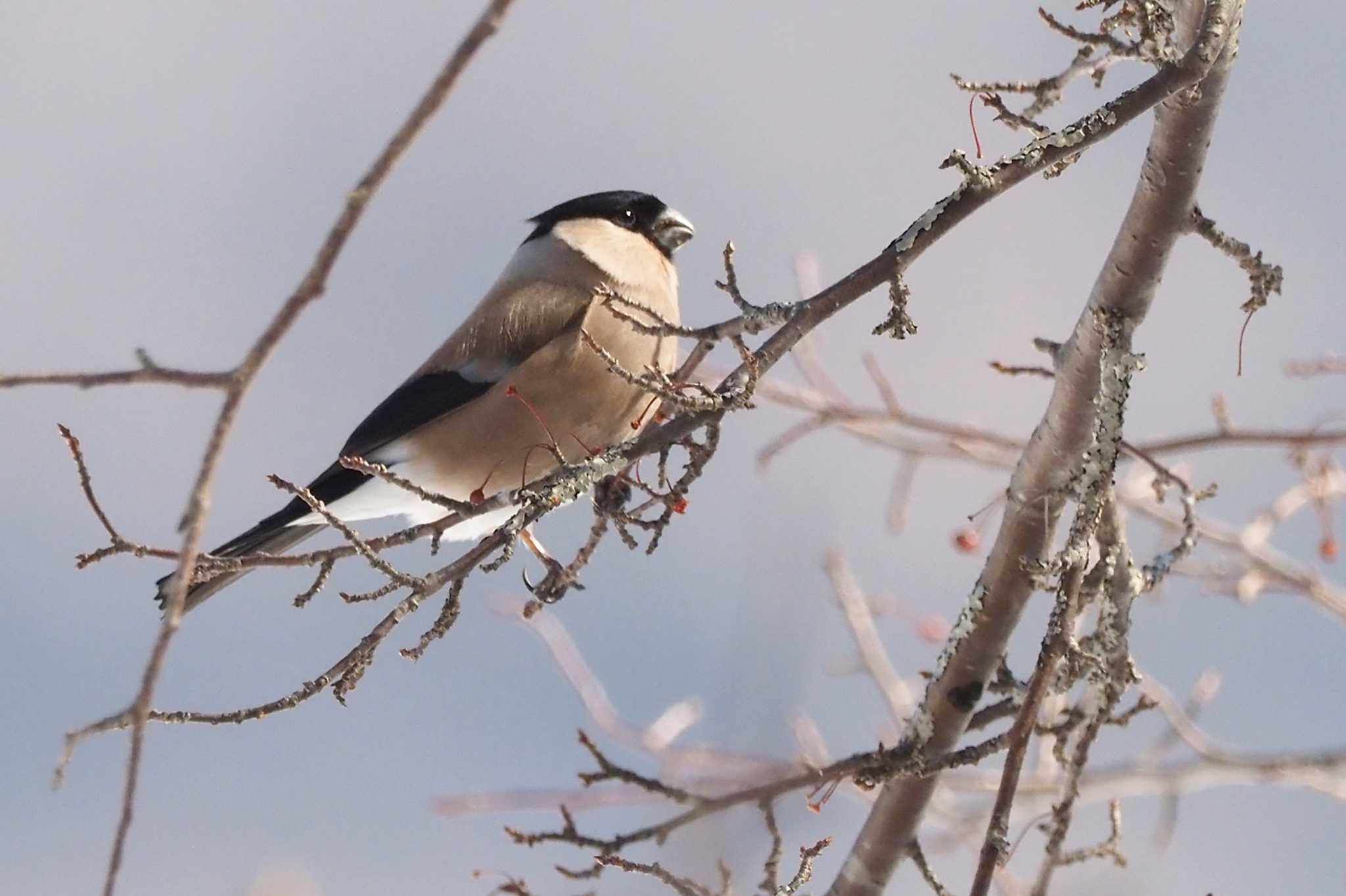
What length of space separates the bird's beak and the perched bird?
17 cm

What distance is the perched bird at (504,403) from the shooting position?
2812mm

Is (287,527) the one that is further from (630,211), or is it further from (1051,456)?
(1051,456)

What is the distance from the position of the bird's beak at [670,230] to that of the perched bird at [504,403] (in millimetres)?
166

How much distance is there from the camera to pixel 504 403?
9.50ft

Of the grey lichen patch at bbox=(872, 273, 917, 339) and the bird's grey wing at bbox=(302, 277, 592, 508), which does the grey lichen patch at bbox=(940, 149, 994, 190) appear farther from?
the bird's grey wing at bbox=(302, 277, 592, 508)

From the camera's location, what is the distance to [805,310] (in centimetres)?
161

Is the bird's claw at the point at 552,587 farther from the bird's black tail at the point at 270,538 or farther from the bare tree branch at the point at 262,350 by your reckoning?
the bare tree branch at the point at 262,350

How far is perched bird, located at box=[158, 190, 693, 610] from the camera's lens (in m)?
2.81

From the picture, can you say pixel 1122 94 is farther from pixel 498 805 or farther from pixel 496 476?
pixel 498 805

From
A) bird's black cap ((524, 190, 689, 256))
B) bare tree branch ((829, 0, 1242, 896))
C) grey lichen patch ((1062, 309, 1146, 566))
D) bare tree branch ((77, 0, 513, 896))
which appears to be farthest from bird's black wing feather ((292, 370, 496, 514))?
bare tree branch ((77, 0, 513, 896))

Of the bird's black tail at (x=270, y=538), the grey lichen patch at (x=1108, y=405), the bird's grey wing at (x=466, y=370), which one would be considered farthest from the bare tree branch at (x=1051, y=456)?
the bird's black tail at (x=270, y=538)

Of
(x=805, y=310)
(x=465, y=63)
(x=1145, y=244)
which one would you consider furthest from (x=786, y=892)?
(x=465, y=63)

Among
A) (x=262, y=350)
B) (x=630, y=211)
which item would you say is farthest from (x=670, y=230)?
(x=262, y=350)

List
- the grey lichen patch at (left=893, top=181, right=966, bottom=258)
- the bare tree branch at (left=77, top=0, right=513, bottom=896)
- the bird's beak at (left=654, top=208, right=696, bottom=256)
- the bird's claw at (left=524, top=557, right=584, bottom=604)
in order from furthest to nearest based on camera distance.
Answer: the bird's beak at (left=654, top=208, right=696, bottom=256), the bird's claw at (left=524, top=557, right=584, bottom=604), the grey lichen patch at (left=893, top=181, right=966, bottom=258), the bare tree branch at (left=77, top=0, right=513, bottom=896)
